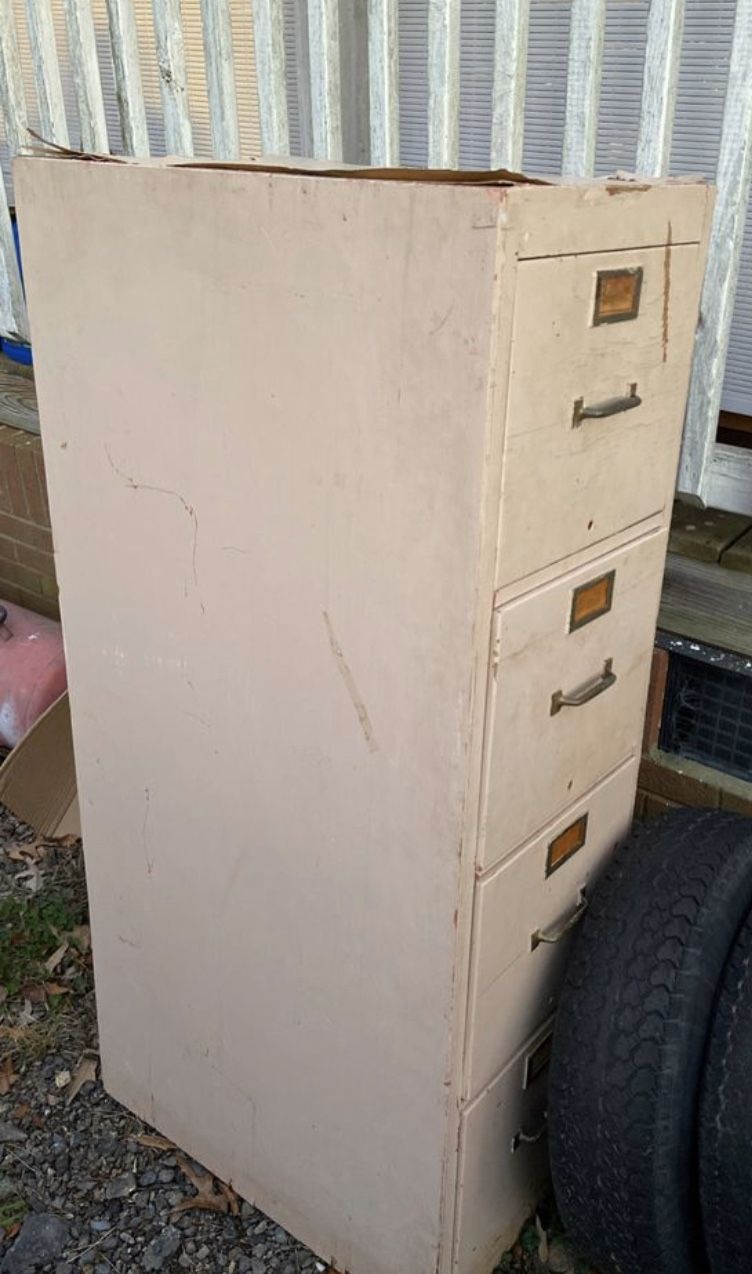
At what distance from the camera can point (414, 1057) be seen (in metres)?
1.74

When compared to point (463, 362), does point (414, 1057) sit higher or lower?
lower

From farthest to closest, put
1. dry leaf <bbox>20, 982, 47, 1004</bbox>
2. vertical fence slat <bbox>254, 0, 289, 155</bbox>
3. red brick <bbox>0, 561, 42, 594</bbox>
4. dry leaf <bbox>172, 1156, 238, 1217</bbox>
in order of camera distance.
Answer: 1. red brick <bbox>0, 561, 42, 594</bbox>
2. dry leaf <bbox>20, 982, 47, 1004</bbox>
3. vertical fence slat <bbox>254, 0, 289, 155</bbox>
4. dry leaf <bbox>172, 1156, 238, 1217</bbox>

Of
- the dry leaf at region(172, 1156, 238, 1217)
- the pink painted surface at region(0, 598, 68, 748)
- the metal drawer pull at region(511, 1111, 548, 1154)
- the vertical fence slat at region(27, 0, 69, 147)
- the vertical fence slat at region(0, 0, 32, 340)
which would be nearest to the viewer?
the metal drawer pull at region(511, 1111, 548, 1154)

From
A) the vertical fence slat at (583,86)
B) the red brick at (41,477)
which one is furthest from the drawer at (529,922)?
the red brick at (41,477)

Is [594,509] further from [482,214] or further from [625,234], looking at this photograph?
[482,214]

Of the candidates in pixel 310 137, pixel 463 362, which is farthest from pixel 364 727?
pixel 310 137

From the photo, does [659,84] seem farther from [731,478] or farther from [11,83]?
[11,83]

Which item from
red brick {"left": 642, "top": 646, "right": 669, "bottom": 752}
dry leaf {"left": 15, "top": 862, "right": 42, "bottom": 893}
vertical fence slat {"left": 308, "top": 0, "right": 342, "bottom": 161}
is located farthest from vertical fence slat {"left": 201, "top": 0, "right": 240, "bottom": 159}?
dry leaf {"left": 15, "top": 862, "right": 42, "bottom": 893}

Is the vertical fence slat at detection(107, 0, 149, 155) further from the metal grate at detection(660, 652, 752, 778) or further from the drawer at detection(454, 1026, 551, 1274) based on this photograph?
the drawer at detection(454, 1026, 551, 1274)

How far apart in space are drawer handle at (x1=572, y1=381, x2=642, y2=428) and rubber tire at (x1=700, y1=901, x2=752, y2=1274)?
2.83ft

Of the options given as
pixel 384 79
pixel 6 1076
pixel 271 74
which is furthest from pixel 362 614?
pixel 271 74

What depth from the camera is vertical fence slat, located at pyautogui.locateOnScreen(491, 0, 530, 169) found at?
86.8 inches

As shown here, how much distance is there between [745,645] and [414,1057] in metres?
1.09

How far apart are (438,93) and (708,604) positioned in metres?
1.24
